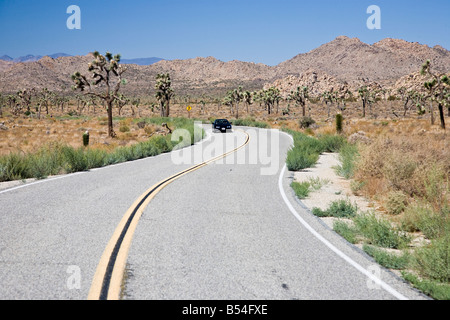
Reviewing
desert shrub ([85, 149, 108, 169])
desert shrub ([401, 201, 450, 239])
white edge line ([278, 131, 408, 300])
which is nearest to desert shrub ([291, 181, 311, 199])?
white edge line ([278, 131, 408, 300])

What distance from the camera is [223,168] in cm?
1566

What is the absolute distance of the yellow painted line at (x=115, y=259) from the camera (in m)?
4.37

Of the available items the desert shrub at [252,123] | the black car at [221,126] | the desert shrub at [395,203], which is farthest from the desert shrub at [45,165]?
the desert shrub at [252,123]

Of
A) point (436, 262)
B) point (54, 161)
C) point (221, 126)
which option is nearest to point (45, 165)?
point (54, 161)

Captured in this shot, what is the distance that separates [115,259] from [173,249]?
0.91 meters

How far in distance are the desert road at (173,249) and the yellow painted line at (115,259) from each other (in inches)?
0.6

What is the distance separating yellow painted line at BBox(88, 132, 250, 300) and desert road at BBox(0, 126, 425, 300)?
1 centimetres

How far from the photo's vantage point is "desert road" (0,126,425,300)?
454 cm

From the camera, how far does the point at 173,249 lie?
19.4ft

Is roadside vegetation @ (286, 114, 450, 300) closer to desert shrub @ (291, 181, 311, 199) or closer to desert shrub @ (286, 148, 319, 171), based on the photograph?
desert shrub @ (291, 181, 311, 199)

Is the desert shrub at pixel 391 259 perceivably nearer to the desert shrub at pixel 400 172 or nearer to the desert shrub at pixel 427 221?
the desert shrub at pixel 427 221

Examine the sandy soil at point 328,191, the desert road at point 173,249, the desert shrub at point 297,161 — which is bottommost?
the sandy soil at point 328,191

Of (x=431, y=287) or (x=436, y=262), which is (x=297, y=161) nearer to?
(x=436, y=262)
